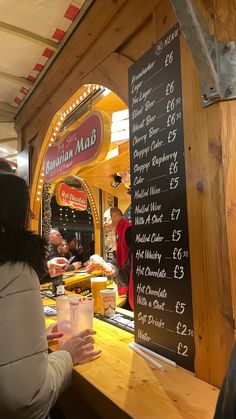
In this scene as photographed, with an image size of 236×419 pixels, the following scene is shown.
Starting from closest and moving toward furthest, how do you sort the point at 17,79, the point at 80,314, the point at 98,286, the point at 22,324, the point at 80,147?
1. the point at 22,324
2. the point at 80,314
3. the point at 98,286
4. the point at 80,147
5. the point at 17,79

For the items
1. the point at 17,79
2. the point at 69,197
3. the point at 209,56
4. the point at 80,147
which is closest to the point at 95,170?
the point at 69,197

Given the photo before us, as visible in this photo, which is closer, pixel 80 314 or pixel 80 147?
pixel 80 314

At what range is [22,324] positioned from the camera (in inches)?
40.9

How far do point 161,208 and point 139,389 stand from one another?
768mm

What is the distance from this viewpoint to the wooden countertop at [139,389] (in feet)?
3.34

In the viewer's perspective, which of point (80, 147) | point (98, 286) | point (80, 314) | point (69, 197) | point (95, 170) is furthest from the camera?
point (69, 197)

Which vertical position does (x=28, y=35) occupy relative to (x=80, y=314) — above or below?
above

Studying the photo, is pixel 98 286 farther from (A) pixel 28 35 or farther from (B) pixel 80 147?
(A) pixel 28 35

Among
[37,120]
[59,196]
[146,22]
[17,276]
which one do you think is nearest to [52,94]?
[37,120]

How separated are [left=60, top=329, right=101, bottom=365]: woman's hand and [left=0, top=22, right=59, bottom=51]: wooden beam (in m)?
2.26

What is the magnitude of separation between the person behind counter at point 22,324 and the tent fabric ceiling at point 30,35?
1.62 meters

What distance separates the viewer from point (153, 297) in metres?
1.51

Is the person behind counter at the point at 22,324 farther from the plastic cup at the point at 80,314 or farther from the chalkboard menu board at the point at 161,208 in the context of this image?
the chalkboard menu board at the point at 161,208

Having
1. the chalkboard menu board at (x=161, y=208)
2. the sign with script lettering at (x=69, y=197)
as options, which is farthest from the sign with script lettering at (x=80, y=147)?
the sign with script lettering at (x=69, y=197)
